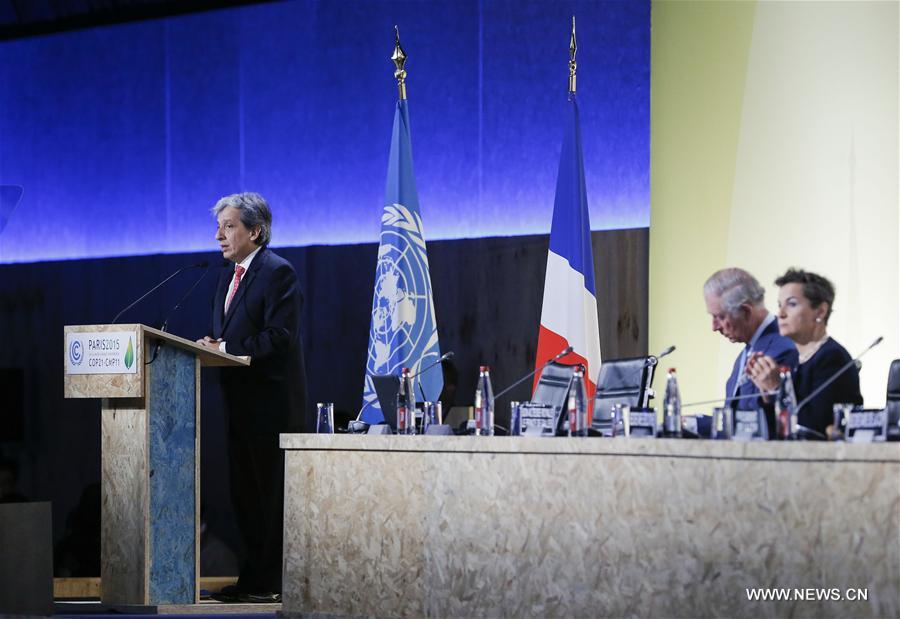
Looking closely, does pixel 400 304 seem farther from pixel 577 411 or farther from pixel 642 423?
pixel 642 423

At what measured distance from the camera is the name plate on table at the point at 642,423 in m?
3.36

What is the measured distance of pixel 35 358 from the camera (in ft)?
21.0

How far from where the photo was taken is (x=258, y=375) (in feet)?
16.3

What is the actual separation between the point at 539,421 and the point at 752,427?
0.70 metres

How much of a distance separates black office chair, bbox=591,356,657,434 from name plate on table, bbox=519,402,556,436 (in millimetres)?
610

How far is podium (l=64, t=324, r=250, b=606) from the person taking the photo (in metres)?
4.26

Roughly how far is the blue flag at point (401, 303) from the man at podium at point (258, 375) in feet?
1.76

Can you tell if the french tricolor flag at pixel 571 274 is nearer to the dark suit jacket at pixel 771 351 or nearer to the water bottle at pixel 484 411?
the dark suit jacket at pixel 771 351

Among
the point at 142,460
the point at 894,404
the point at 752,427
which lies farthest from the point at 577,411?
the point at 142,460

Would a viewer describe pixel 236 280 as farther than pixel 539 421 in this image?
Yes

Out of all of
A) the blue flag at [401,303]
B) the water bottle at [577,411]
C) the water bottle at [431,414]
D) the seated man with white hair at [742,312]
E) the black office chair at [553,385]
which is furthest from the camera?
the blue flag at [401,303]

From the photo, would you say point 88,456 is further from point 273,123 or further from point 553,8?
point 553,8

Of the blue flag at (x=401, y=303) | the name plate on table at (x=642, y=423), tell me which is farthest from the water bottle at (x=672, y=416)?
the blue flag at (x=401, y=303)

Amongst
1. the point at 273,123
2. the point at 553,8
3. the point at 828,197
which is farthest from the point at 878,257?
the point at 273,123
